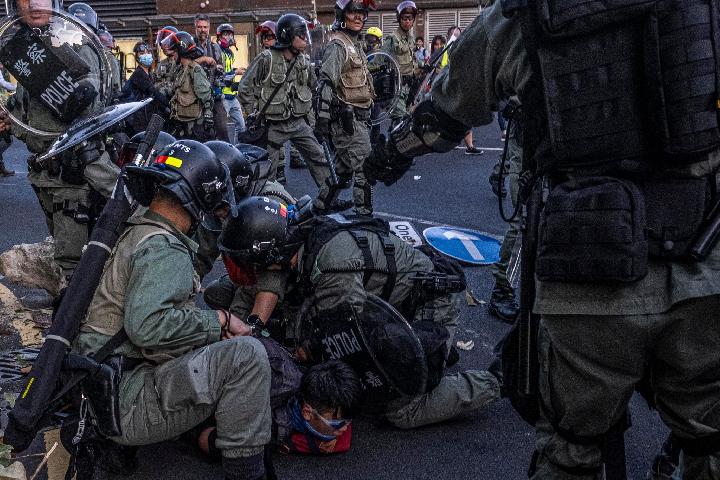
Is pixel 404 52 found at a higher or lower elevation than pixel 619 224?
higher

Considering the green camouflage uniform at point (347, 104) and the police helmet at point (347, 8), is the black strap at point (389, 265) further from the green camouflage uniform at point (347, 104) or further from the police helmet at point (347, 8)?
the police helmet at point (347, 8)

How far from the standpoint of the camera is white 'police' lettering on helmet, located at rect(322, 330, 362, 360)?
131 inches

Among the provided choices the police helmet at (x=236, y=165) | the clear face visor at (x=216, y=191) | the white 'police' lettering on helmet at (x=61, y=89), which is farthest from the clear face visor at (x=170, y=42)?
the clear face visor at (x=216, y=191)

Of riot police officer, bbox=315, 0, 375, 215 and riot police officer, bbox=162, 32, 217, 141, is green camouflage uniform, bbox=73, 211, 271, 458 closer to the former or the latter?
riot police officer, bbox=315, 0, 375, 215

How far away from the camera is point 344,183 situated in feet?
23.5

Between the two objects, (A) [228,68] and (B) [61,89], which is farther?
(A) [228,68]

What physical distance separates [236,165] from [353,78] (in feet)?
11.5

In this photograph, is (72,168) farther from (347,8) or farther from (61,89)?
(347,8)

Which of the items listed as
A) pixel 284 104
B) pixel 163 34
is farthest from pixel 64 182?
pixel 163 34

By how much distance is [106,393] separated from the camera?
2.68m

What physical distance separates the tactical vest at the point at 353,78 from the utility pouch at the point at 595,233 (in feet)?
17.9

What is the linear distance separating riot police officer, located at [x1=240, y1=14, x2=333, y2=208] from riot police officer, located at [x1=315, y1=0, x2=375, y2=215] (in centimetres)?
28

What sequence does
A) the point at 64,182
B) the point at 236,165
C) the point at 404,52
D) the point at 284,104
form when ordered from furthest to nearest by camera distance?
1. the point at 404,52
2. the point at 284,104
3. the point at 64,182
4. the point at 236,165

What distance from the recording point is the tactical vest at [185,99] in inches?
368
